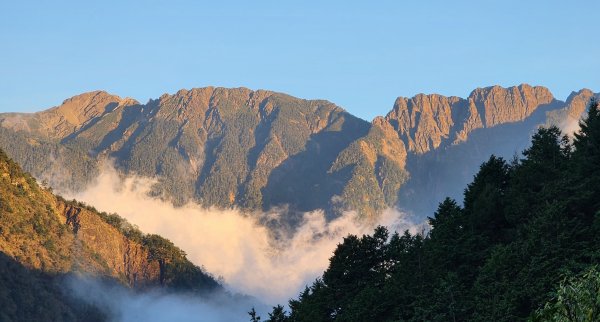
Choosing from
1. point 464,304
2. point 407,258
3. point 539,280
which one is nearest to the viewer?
point 539,280

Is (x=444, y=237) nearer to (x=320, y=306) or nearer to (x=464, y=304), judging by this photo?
(x=464, y=304)

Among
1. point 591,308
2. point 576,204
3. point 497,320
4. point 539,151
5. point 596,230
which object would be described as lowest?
point 591,308

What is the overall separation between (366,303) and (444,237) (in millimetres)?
10851

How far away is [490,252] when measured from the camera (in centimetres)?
8744

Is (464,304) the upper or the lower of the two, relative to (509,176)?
lower

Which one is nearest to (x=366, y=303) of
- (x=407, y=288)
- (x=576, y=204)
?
(x=407, y=288)

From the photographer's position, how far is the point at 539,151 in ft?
329

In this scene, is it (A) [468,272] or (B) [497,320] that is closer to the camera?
(B) [497,320]

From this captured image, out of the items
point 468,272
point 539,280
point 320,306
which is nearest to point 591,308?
point 539,280

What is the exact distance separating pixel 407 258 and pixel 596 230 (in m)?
27.0

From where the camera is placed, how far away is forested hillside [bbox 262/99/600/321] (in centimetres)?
7225

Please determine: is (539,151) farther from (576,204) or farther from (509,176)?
(576,204)

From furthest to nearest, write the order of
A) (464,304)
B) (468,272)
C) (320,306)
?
1. (320,306)
2. (468,272)
3. (464,304)

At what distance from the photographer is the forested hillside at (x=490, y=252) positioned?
2844 inches
